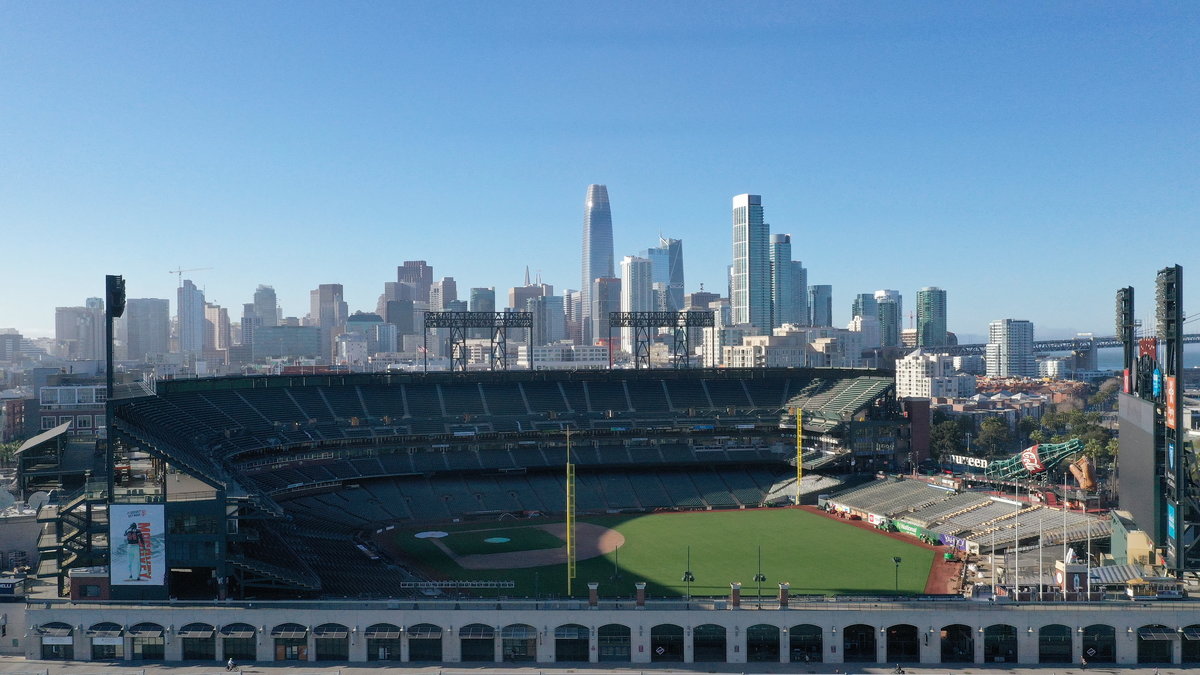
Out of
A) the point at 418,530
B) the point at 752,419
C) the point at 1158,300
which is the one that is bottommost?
the point at 418,530

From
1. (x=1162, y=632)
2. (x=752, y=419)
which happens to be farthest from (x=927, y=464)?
(x=1162, y=632)

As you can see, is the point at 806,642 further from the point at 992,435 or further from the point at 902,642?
the point at 992,435

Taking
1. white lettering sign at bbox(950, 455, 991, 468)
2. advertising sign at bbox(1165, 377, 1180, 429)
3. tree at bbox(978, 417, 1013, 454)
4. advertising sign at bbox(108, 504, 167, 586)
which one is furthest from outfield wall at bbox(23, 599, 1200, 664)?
tree at bbox(978, 417, 1013, 454)

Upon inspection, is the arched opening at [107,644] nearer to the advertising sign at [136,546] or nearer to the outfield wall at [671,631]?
the outfield wall at [671,631]

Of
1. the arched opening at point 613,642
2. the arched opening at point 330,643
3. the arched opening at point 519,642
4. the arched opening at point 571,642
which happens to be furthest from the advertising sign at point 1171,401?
the arched opening at point 330,643

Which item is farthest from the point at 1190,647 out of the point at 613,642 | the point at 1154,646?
the point at 613,642

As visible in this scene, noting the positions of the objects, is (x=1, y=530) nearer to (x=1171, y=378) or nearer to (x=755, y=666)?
(x=755, y=666)
